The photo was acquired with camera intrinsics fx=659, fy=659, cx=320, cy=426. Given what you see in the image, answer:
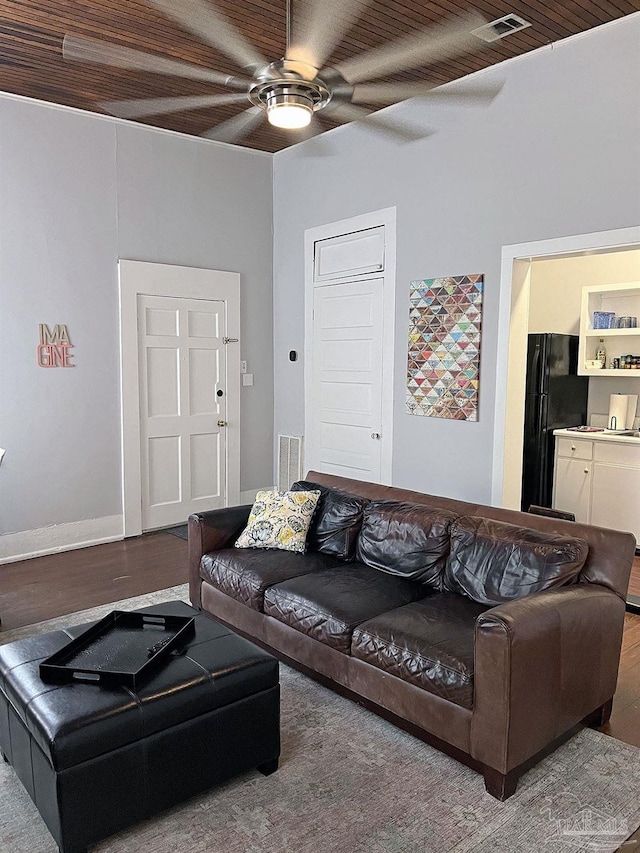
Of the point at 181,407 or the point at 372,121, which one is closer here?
the point at 372,121

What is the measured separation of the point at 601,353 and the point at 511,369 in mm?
1541

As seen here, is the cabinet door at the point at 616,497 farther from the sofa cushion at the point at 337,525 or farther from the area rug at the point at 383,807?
the area rug at the point at 383,807

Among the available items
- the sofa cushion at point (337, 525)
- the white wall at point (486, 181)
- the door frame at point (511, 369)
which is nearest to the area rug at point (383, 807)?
the sofa cushion at point (337, 525)

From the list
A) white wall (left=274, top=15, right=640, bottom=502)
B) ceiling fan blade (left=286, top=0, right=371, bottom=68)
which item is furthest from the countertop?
ceiling fan blade (left=286, top=0, right=371, bottom=68)

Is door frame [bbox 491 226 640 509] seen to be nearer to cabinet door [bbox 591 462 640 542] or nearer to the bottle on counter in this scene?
cabinet door [bbox 591 462 640 542]

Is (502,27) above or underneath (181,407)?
above

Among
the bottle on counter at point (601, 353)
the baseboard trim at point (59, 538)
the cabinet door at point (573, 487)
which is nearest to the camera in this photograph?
the baseboard trim at point (59, 538)

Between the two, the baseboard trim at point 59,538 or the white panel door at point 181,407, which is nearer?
the baseboard trim at point 59,538

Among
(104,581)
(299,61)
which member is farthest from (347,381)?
(299,61)

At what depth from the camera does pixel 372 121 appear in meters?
3.17

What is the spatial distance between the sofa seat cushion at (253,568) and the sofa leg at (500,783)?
125cm

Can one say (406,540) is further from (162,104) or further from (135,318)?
(135,318)

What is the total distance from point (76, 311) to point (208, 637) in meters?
3.38

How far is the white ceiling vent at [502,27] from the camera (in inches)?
141
